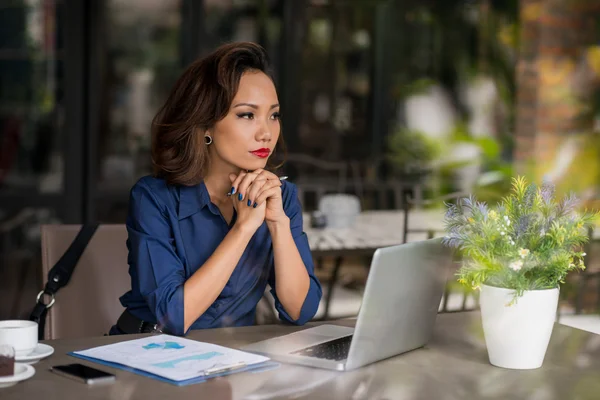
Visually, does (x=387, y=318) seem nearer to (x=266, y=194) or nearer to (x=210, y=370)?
(x=210, y=370)

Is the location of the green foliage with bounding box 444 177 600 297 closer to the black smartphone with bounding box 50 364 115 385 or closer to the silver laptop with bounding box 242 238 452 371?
the silver laptop with bounding box 242 238 452 371

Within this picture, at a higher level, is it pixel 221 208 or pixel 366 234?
pixel 221 208

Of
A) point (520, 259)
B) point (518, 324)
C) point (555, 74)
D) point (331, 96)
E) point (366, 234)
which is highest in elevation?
point (555, 74)

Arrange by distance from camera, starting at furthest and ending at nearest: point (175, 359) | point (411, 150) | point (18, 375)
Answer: point (411, 150) → point (175, 359) → point (18, 375)

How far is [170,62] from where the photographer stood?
5.18 m

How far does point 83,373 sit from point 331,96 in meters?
4.23

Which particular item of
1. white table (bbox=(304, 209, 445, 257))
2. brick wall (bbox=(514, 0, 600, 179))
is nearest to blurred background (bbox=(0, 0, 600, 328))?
brick wall (bbox=(514, 0, 600, 179))

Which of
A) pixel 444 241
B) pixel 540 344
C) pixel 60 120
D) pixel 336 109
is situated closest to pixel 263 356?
pixel 444 241

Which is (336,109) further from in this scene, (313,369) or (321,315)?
(313,369)

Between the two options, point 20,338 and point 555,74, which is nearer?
point 20,338

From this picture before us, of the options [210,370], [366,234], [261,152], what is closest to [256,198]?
[261,152]

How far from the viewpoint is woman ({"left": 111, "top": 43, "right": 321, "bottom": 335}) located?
6.36 feet

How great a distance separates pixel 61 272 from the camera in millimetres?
2160

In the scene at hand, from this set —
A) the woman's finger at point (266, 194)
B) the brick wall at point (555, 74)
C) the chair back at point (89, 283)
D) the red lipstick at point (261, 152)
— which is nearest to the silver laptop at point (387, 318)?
the woman's finger at point (266, 194)
